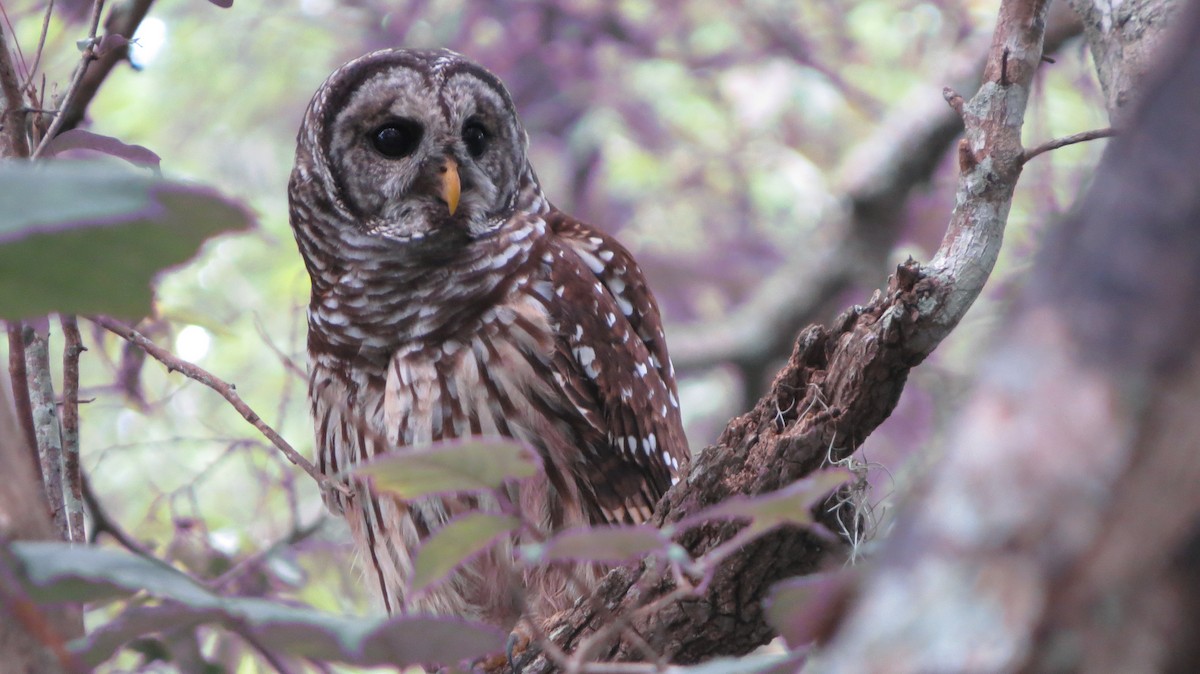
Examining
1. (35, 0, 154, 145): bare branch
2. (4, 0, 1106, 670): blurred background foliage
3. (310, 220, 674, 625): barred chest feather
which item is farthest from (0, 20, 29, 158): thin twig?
(4, 0, 1106, 670): blurred background foliage

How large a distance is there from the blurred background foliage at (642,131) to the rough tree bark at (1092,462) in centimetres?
438

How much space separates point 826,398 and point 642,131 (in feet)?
16.7

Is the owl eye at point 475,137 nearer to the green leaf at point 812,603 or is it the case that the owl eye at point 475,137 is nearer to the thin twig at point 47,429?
the thin twig at point 47,429

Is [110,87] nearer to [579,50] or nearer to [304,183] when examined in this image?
[579,50]

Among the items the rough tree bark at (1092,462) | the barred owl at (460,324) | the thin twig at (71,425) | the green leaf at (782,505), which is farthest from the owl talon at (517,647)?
the rough tree bark at (1092,462)

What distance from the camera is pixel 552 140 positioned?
259 inches

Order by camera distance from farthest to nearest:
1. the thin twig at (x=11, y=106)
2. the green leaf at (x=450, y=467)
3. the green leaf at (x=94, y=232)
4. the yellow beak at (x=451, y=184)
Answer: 1. the yellow beak at (x=451, y=184)
2. the thin twig at (x=11, y=106)
3. the green leaf at (x=450, y=467)
4. the green leaf at (x=94, y=232)

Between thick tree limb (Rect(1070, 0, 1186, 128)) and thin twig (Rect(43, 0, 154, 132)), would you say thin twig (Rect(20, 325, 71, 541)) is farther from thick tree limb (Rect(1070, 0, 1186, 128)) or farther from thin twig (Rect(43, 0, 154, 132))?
thick tree limb (Rect(1070, 0, 1186, 128))

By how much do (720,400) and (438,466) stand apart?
270 inches

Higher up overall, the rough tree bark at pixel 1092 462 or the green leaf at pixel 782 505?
the green leaf at pixel 782 505

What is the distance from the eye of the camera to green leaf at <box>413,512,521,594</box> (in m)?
0.93

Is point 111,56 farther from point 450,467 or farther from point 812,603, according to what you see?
point 812,603

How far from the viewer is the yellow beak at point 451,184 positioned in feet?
8.73

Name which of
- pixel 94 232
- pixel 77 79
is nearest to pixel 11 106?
pixel 77 79
